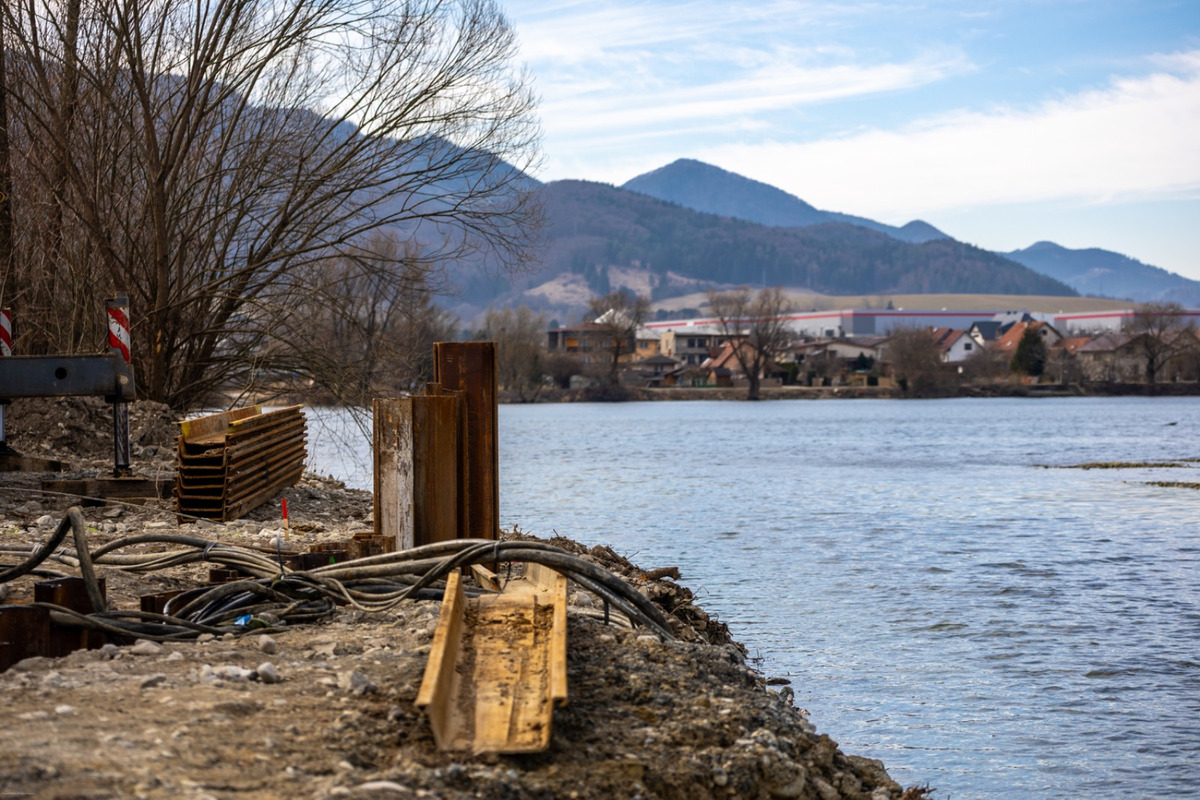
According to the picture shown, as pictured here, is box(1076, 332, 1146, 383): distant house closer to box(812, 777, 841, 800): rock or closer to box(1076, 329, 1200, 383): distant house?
box(1076, 329, 1200, 383): distant house

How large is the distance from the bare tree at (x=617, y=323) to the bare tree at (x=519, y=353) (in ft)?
24.4

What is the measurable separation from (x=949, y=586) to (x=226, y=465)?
9.82 m

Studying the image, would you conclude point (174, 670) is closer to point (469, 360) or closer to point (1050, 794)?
point (469, 360)

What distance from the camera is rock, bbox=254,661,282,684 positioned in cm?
534

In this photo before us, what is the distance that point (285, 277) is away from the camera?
63.5 feet

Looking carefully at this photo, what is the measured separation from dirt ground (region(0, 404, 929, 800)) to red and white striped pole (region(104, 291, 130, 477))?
5.08 meters

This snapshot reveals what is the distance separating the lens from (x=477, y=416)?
8.90 m

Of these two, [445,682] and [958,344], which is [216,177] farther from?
[958,344]

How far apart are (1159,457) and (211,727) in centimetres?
4249

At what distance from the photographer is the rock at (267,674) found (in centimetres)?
534

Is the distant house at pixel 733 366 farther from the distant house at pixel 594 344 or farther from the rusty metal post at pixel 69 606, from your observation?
the rusty metal post at pixel 69 606

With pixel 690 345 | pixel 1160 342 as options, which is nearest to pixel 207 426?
pixel 1160 342

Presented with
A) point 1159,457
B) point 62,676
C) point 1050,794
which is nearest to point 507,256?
point 1050,794

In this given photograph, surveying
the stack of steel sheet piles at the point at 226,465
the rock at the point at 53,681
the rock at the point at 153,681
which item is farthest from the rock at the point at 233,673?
the stack of steel sheet piles at the point at 226,465
